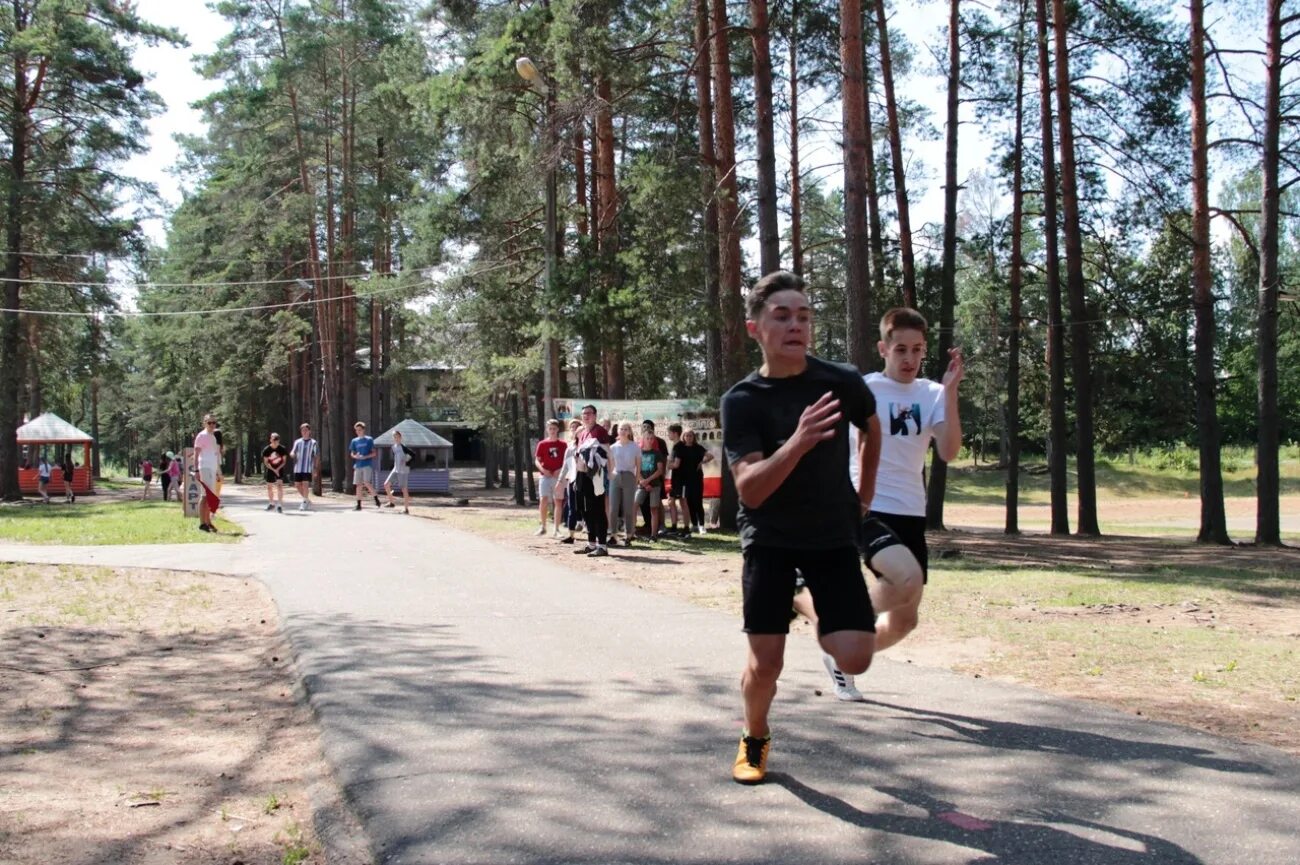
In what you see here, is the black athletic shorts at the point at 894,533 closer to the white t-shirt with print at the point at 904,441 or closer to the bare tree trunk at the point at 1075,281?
the white t-shirt with print at the point at 904,441

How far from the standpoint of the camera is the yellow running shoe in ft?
13.8

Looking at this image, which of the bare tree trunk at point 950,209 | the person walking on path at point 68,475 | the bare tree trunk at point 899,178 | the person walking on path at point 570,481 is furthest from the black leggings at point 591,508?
the person walking on path at point 68,475

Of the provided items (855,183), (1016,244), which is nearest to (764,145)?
(855,183)

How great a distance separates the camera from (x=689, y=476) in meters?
17.5

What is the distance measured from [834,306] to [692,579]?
22.1m

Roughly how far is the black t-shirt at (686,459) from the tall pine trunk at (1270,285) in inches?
432

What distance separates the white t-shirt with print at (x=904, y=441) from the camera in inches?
209

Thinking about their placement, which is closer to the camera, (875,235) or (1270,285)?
(1270,285)

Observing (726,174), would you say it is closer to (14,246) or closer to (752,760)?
(752,760)

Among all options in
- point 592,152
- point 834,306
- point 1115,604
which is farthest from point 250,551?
point 834,306

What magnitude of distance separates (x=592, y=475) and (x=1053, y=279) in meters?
13.9

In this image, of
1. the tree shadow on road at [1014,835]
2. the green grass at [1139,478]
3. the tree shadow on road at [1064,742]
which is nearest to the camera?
the tree shadow on road at [1014,835]

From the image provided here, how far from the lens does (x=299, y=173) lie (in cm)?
3950

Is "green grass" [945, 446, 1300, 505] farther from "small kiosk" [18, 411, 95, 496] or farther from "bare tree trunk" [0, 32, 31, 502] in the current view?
"bare tree trunk" [0, 32, 31, 502]
